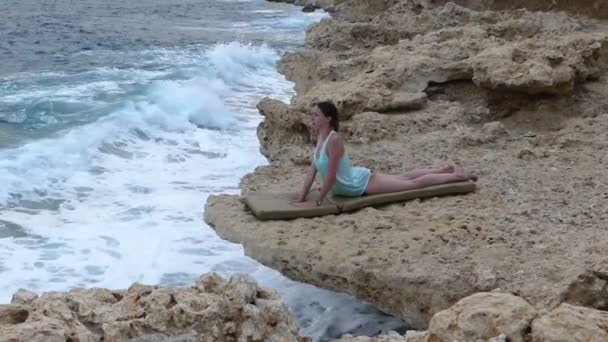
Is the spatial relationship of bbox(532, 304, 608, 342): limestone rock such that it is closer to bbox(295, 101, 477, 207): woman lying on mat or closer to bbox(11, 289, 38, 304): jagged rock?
bbox(11, 289, 38, 304): jagged rock

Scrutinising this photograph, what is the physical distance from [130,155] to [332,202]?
5762mm

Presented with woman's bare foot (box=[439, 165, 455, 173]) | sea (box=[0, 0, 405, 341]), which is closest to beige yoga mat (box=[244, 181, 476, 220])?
woman's bare foot (box=[439, 165, 455, 173])

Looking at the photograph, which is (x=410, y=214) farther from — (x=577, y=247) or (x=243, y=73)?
(x=243, y=73)

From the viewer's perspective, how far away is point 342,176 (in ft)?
20.7

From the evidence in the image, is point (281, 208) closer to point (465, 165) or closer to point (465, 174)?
point (465, 174)

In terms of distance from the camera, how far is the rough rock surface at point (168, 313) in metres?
3.35

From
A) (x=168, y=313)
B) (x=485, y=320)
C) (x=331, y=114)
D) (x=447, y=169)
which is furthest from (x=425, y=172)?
(x=485, y=320)

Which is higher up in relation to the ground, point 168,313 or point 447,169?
point 168,313

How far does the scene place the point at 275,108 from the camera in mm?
8914

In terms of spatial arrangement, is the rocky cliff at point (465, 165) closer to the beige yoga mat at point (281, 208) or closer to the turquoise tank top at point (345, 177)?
the beige yoga mat at point (281, 208)

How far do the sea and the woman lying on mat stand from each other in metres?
0.78

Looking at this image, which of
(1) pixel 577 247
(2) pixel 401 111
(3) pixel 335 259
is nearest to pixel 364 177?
(3) pixel 335 259

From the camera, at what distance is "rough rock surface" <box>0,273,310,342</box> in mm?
3346

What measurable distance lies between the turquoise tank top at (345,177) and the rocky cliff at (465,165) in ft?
0.79
